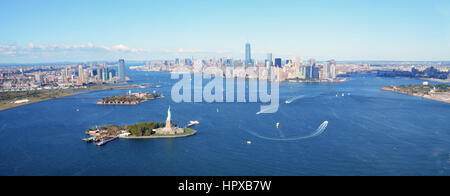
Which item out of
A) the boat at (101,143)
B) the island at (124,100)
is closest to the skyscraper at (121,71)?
the island at (124,100)

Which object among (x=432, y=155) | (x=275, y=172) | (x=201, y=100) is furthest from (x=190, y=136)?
(x=201, y=100)

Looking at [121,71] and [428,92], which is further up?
[121,71]

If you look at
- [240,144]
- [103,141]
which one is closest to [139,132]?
[103,141]

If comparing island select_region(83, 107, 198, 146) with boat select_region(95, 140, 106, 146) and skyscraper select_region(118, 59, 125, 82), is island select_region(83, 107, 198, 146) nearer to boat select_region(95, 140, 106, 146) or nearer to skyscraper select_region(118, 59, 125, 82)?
boat select_region(95, 140, 106, 146)

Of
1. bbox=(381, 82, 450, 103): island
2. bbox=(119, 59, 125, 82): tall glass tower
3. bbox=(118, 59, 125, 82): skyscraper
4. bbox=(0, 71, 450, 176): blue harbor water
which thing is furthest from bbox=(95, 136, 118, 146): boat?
bbox=(119, 59, 125, 82): tall glass tower

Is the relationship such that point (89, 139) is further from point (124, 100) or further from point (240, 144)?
point (124, 100)

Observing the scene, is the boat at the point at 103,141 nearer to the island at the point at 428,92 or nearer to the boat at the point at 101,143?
the boat at the point at 101,143
